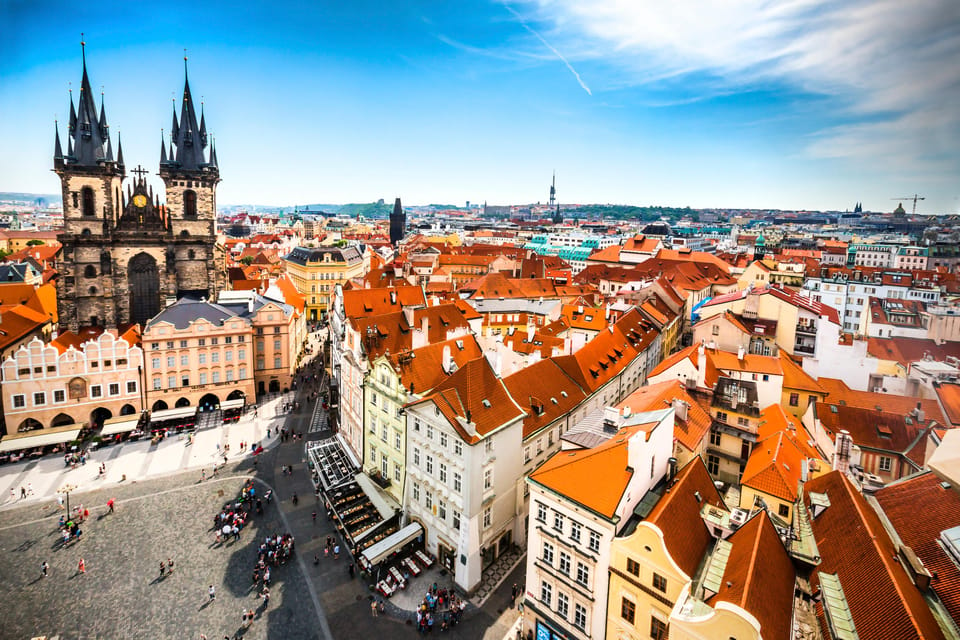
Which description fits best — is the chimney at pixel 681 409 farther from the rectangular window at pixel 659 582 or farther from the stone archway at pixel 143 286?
the stone archway at pixel 143 286

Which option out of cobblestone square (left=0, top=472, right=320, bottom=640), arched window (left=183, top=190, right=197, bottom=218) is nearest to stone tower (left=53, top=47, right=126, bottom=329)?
arched window (left=183, top=190, right=197, bottom=218)

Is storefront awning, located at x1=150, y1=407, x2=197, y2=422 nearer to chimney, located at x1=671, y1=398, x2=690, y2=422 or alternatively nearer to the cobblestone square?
the cobblestone square

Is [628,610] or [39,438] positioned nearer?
[628,610]

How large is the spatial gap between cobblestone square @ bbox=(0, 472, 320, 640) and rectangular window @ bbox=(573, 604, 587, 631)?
13642 millimetres

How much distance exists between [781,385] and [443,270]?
79238mm

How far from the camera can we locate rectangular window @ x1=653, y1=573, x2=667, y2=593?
750 inches

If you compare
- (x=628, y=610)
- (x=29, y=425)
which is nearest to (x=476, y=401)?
(x=628, y=610)

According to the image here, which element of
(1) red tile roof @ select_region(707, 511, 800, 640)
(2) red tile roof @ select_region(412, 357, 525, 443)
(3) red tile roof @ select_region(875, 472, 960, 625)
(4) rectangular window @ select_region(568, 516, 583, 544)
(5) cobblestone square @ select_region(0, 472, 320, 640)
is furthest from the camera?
(2) red tile roof @ select_region(412, 357, 525, 443)

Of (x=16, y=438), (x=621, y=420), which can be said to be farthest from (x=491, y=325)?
(x=16, y=438)

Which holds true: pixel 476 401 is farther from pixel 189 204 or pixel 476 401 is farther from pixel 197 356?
pixel 189 204

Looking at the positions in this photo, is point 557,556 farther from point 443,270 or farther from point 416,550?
point 443,270

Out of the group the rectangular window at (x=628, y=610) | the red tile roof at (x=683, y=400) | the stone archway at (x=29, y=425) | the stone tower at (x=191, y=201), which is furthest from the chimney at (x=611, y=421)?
the stone tower at (x=191, y=201)

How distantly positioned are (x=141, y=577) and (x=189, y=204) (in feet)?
171

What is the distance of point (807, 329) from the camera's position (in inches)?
1852
